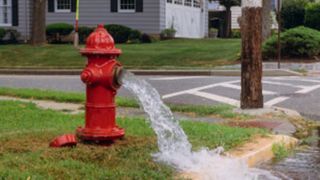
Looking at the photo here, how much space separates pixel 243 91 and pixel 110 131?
183 inches

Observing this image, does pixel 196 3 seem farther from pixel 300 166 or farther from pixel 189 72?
pixel 300 166

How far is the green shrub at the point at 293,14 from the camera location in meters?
32.9

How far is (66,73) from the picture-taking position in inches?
858

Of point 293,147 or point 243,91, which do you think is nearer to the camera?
point 293,147

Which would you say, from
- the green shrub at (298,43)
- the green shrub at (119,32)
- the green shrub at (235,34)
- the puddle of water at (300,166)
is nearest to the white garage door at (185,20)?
the green shrub at (119,32)

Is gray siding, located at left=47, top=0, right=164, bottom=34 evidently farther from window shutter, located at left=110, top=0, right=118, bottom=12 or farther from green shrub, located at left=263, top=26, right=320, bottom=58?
green shrub, located at left=263, top=26, right=320, bottom=58

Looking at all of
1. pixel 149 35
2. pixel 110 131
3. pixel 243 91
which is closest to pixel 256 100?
pixel 243 91

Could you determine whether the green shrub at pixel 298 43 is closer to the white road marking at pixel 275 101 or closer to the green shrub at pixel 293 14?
the white road marking at pixel 275 101

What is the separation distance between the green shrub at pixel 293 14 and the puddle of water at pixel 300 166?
25.8m

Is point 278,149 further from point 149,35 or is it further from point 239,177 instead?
point 149,35

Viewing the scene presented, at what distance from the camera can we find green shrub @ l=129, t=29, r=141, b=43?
100 feet

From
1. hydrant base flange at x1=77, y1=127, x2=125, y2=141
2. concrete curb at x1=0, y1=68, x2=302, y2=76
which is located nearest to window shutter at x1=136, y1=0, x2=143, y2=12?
concrete curb at x1=0, y1=68, x2=302, y2=76

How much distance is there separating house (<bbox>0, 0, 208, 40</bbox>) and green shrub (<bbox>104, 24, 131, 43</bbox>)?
0.94m

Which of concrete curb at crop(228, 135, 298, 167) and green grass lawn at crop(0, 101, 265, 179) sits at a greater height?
green grass lawn at crop(0, 101, 265, 179)
